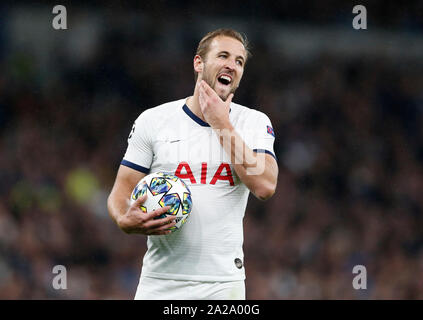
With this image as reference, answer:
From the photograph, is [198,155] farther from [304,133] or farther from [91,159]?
[304,133]

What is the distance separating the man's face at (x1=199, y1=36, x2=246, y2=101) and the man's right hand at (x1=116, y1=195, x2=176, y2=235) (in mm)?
964

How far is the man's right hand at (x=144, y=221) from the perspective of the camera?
3736mm

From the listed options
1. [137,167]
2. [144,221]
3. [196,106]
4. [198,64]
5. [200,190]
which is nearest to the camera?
[144,221]

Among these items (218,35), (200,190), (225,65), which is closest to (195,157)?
(200,190)

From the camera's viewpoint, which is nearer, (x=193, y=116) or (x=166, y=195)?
(x=166, y=195)

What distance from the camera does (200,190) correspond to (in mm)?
4039

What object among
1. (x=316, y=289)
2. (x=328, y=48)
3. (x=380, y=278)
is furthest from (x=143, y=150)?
(x=328, y=48)

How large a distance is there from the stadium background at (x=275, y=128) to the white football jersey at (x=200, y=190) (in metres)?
4.72

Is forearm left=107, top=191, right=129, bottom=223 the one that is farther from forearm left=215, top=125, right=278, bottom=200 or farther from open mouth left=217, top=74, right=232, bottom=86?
open mouth left=217, top=74, right=232, bottom=86

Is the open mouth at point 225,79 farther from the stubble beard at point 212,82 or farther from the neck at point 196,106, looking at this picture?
the neck at point 196,106

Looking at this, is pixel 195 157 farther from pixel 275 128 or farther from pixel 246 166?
pixel 275 128

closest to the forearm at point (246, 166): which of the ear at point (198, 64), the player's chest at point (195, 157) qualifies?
the player's chest at point (195, 157)

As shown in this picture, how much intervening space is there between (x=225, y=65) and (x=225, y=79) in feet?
0.31

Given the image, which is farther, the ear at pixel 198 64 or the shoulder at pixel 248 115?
the ear at pixel 198 64
